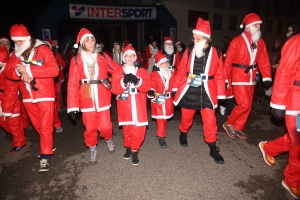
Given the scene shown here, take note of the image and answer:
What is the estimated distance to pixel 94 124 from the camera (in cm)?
371

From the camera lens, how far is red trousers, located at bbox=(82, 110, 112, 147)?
366cm

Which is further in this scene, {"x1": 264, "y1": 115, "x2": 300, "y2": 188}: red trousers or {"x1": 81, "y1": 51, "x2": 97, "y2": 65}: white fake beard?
{"x1": 81, "y1": 51, "x2": 97, "y2": 65}: white fake beard

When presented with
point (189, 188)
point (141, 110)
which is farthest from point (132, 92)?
point (189, 188)

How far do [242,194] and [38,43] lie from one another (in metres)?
4.02

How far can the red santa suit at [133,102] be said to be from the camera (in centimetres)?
355

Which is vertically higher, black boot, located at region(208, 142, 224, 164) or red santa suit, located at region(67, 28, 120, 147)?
red santa suit, located at region(67, 28, 120, 147)

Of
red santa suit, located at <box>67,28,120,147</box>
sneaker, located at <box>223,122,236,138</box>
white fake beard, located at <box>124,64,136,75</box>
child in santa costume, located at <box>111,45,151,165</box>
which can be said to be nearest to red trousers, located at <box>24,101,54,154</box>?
red santa suit, located at <box>67,28,120,147</box>

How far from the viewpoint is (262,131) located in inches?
202

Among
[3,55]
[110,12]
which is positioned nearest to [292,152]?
[3,55]

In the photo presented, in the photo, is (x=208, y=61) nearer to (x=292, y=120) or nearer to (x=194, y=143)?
(x=292, y=120)

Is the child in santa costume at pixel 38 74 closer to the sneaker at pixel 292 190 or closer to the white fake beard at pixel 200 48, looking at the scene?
the white fake beard at pixel 200 48

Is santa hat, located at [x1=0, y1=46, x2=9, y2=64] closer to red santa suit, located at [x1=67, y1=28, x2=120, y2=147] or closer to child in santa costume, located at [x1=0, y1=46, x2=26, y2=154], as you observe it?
child in santa costume, located at [x1=0, y1=46, x2=26, y2=154]

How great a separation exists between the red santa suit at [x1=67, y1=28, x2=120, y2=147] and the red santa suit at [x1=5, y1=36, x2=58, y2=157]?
0.36m

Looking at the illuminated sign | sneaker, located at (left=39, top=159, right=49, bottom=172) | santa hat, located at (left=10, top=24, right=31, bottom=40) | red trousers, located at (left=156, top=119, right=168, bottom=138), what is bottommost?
sneaker, located at (left=39, top=159, right=49, bottom=172)
